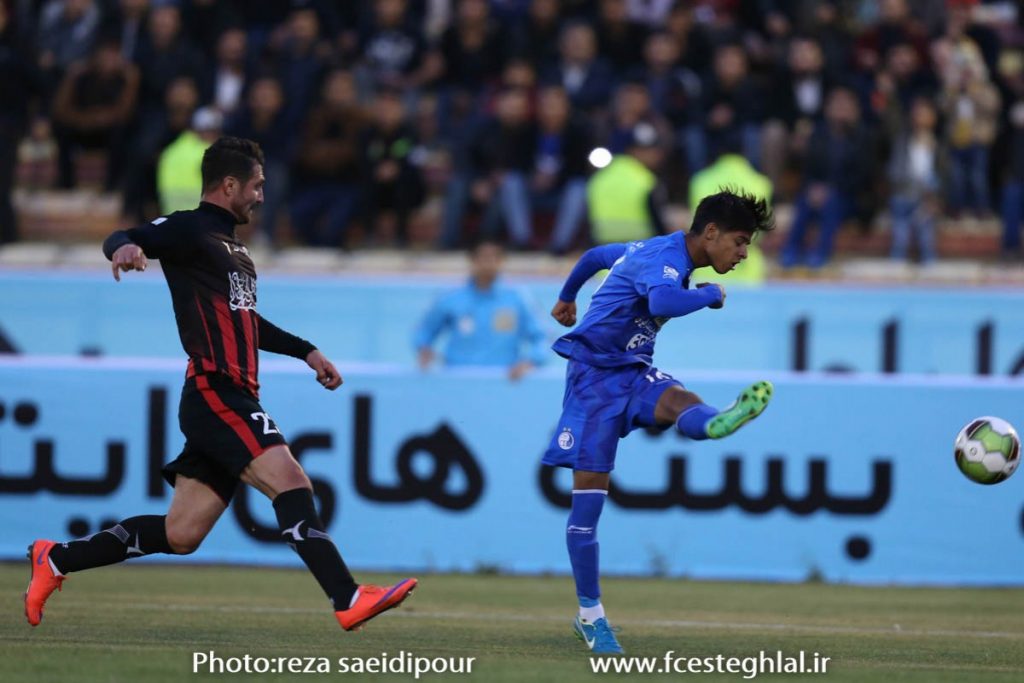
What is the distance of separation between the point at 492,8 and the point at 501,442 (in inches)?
318

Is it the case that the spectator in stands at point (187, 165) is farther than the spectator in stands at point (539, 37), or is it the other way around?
the spectator in stands at point (539, 37)

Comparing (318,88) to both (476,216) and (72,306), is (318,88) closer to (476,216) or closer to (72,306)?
(476,216)

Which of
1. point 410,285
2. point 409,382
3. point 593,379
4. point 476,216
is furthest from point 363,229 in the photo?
point 593,379

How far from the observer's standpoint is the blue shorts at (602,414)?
24.4 ft

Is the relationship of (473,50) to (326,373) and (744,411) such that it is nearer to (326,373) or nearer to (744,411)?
(326,373)

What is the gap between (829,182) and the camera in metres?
16.1

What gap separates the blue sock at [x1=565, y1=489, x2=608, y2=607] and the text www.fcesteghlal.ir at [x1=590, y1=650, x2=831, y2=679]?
0.46 m

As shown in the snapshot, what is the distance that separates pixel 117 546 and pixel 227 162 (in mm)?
1686

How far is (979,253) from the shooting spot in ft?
54.4

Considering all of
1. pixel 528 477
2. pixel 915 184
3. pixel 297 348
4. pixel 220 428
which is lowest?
pixel 528 477

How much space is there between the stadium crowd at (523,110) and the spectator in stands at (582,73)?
20 mm

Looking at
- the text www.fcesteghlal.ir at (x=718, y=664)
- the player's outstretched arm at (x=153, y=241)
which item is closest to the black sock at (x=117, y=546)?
the player's outstretched arm at (x=153, y=241)

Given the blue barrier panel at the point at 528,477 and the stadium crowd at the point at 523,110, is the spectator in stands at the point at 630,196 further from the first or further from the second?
the blue barrier panel at the point at 528,477

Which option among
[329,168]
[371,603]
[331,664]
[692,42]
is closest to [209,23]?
[329,168]
